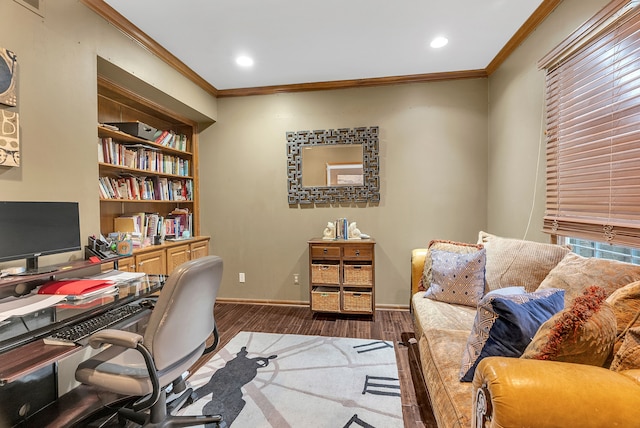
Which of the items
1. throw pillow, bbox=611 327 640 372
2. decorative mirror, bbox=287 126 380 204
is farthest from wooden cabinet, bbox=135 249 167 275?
throw pillow, bbox=611 327 640 372

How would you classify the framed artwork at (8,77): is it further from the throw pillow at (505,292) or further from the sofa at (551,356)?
the throw pillow at (505,292)

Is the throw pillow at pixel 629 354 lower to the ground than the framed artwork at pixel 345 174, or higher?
lower

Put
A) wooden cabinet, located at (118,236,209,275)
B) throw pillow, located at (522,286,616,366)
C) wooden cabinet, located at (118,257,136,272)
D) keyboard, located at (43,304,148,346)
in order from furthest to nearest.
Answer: wooden cabinet, located at (118,236,209,275) < wooden cabinet, located at (118,257,136,272) < keyboard, located at (43,304,148,346) < throw pillow, located at (522,286,616,366)

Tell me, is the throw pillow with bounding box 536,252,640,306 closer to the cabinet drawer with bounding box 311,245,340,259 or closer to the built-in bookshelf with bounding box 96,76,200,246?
the cabinet drawer with bounding box 311,245,340,259

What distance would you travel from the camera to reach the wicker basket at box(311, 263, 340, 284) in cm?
309

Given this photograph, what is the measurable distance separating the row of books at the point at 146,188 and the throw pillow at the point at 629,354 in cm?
313

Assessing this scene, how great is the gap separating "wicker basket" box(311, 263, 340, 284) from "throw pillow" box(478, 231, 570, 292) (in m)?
1.45

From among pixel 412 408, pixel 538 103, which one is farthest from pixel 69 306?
pixel 538 103

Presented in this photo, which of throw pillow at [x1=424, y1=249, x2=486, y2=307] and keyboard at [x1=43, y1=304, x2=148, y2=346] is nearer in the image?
keyboard at [x1=43, y1=304, x2=148, y2=346]

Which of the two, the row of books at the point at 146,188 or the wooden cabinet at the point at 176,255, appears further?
the wooden cabinet at the point at 176,255

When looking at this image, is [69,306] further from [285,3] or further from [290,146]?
[290,146]

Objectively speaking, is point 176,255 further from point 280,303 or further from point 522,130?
point 522,130

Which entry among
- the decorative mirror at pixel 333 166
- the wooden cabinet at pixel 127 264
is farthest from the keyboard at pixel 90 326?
the decorative mirror at pixel 333 166

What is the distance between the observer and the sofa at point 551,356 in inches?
29.0
